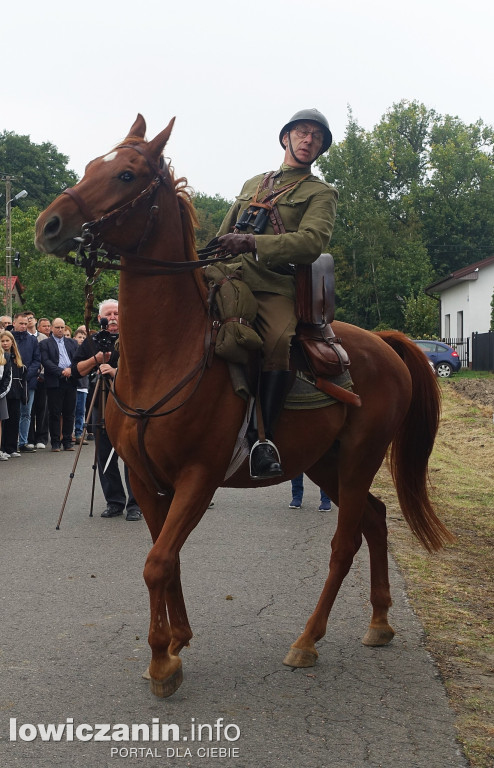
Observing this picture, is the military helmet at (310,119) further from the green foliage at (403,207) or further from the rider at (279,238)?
the green foliage at (403,207)

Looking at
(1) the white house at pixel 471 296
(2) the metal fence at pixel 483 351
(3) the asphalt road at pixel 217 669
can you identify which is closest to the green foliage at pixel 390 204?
(1) the white house at pixel 471 296

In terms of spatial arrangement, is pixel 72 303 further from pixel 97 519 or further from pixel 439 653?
pixel 439 653

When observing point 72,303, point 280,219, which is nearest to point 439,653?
point 280,219

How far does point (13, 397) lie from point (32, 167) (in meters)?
62.6

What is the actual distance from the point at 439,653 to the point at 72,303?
39683 mm

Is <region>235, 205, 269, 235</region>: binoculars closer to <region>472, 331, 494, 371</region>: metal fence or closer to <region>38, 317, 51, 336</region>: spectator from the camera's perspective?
<region>38, 317, 51, 336</region>: spectator

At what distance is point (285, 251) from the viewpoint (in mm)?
5316

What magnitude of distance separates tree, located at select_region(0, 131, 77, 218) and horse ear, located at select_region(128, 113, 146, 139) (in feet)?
230

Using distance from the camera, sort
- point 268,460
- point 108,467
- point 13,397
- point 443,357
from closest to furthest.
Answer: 1. point 268,460
2. point 108,467
3. point 13,397
4. point 443,357

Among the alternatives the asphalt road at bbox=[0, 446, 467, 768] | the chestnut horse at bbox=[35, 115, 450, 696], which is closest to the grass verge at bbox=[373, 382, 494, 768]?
the asphalt road at bbox=[0, 446, 467, 768]

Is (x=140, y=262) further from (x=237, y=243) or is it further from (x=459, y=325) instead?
(x=459, y=325)

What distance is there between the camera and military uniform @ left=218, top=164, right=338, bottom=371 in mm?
5340

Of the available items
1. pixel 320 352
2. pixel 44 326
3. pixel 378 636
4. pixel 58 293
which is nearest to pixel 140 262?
pixel 320 352

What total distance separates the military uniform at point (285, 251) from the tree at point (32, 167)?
6995 centimetres
